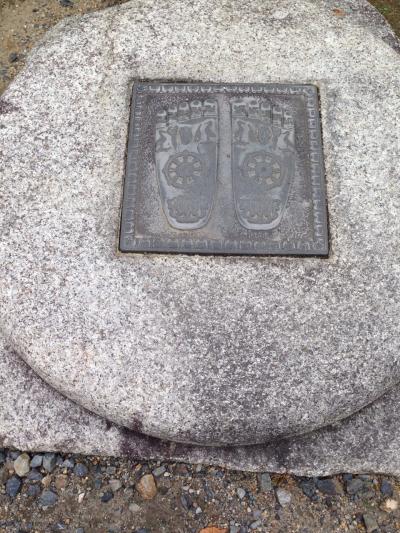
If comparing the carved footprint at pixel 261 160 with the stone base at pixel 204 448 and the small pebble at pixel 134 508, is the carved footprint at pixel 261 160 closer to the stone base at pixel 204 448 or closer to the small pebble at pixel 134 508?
the stone base at pixel 204 448

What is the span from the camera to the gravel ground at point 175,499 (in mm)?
1932

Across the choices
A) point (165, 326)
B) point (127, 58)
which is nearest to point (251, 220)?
point (165, 326)

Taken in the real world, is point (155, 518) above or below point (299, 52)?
below

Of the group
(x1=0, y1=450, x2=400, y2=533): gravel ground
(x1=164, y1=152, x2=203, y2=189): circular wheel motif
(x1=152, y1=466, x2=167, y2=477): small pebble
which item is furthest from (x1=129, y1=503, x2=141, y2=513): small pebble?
(x1=164, y1=152, x2=203, y2=189): circular wheel motif

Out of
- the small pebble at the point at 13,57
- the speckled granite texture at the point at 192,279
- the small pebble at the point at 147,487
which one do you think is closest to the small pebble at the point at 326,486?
the speckled granite texture at the point at 192,279

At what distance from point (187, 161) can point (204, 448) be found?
3.46 feet

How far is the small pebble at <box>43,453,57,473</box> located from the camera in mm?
2031

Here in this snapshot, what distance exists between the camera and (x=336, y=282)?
6.47 ft

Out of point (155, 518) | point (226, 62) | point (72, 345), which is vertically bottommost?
point (155, 518)

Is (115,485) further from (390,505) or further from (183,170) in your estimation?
(183,170)

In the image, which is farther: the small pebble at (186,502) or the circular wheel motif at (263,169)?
the circular wheel motif at (263,169)

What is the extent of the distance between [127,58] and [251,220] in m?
0.96

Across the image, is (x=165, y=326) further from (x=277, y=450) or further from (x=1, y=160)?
(x=1, y=160)

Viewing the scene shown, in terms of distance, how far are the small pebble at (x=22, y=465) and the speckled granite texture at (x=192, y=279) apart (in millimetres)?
335
